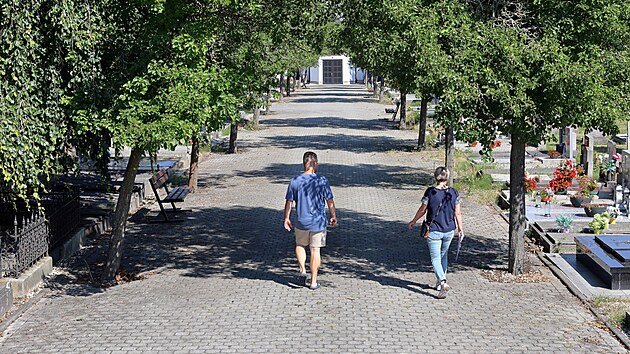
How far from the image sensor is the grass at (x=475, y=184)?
18.0 meters

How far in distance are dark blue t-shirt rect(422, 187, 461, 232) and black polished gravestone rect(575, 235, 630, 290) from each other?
206cm

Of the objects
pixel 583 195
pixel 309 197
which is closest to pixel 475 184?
pixel 583 195

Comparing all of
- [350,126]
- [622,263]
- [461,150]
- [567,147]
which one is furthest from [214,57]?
[350,126]

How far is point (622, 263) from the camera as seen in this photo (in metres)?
10.3

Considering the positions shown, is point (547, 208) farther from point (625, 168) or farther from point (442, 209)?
point (442, 209)

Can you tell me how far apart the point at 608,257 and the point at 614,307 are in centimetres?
136

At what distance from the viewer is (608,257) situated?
10.8 meters

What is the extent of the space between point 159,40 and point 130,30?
740 mm

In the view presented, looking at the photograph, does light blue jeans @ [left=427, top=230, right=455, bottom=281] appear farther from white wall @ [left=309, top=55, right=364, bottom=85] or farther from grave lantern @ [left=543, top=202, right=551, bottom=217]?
white wall @ [left=309, top=55, right=364, bottom=85]

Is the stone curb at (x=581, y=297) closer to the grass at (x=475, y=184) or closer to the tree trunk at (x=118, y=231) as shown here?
the tree trunk at (x=118, y=231)

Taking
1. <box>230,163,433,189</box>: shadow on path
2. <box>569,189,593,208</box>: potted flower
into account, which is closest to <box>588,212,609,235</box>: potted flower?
<box>569,189,593,208</box>: potted flower

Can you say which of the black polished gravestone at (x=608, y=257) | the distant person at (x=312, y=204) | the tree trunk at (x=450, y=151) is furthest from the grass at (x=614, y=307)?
the tree trunk at (x=450, y=151)

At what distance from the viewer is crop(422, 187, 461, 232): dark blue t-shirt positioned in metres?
9.84

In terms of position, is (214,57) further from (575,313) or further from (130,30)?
(575,313)
